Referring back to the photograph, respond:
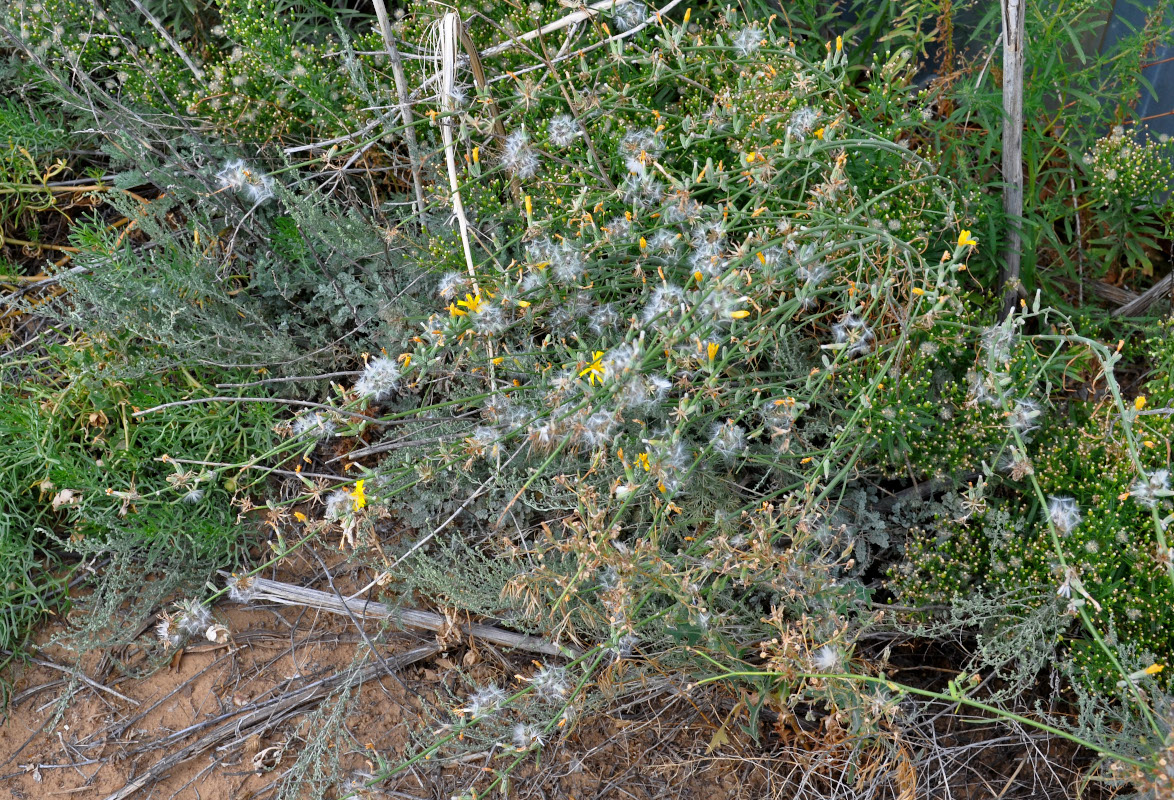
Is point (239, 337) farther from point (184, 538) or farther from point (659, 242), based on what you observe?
point (659, 242)

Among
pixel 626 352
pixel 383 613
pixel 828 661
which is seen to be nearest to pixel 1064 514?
pixel 828 661

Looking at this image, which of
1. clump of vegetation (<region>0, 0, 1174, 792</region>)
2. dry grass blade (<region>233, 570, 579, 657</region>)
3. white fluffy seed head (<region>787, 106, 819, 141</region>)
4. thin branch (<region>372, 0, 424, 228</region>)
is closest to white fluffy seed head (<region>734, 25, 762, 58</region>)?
clump of vegetation (<region>0, 0, 1174, 792</region>)

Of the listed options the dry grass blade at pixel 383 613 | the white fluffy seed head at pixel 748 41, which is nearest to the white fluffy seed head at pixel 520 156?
the white fluffy seed head at pixel 748 41

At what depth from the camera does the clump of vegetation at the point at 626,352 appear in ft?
6.98

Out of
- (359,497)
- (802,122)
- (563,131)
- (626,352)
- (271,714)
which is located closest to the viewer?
(359,497)

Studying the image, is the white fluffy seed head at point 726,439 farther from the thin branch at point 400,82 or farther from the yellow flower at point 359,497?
the thin branch at point 400,82

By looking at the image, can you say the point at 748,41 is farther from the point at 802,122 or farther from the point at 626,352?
the point at 626,352

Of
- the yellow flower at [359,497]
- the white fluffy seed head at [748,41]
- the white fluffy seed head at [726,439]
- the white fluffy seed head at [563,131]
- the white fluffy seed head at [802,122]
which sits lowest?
the white fluffy seed head at [726,439]

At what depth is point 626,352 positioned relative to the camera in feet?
6.63

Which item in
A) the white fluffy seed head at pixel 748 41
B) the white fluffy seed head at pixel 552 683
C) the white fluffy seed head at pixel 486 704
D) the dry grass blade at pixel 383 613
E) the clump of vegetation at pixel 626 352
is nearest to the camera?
the white fluffy seed head at pixel 486 704

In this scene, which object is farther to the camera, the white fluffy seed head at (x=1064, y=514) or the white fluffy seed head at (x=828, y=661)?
the white fluffy seed head at (x=1064, y=514)

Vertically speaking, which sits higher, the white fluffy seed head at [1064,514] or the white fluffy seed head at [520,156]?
the white fluffy seed head at [520,156]

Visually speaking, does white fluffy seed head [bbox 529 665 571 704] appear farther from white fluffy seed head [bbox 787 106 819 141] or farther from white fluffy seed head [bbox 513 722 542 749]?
white fluffy seed head [bbox 787 106 819 141]

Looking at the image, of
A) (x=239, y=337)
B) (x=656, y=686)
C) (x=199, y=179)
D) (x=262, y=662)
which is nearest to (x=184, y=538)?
(x=262, y=662)
